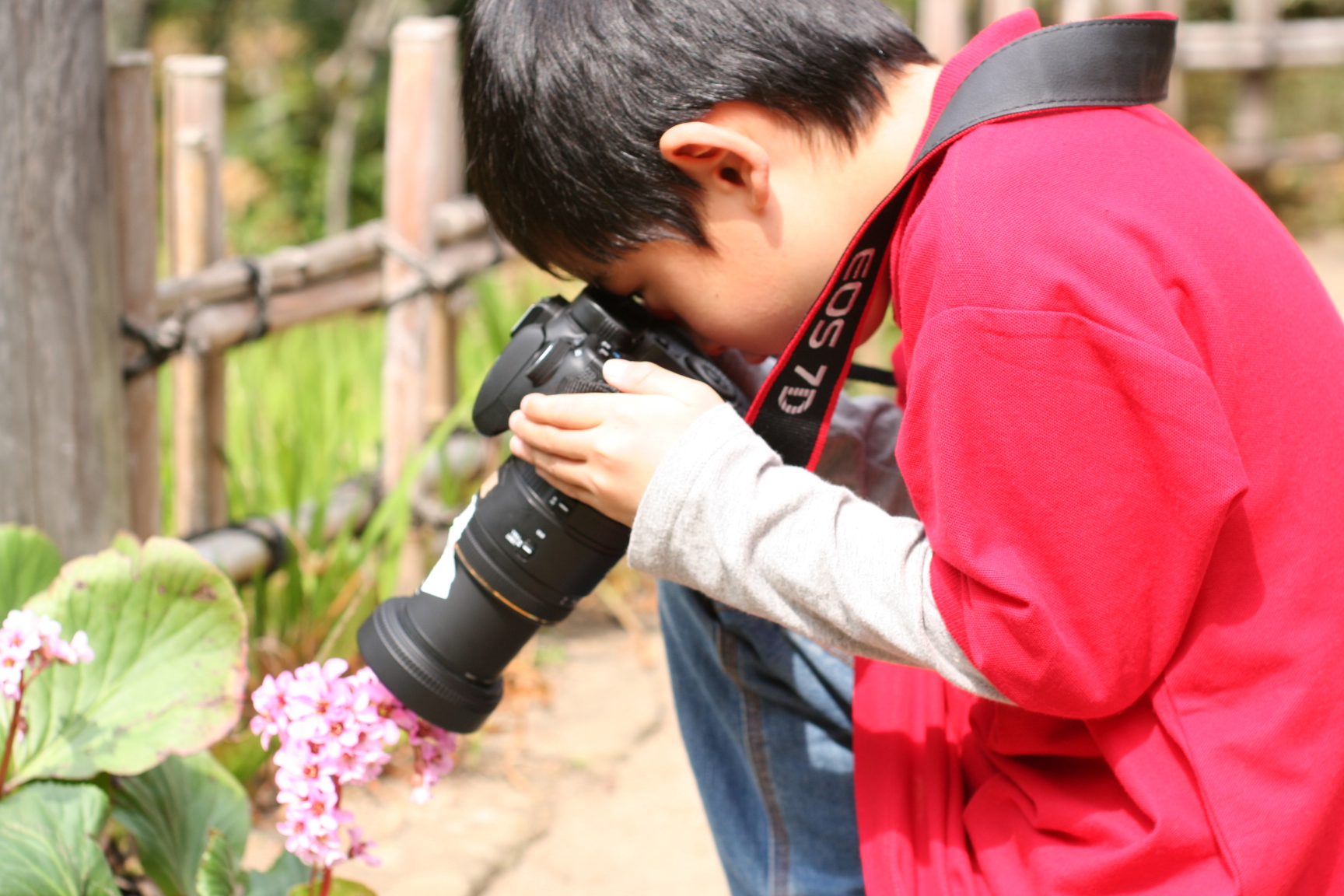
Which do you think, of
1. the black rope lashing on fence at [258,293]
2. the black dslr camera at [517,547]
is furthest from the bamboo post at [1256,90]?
the black dslr camera at [517,547]

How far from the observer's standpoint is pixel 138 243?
1570mm

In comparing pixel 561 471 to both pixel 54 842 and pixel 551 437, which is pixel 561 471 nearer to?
pixel 551 437

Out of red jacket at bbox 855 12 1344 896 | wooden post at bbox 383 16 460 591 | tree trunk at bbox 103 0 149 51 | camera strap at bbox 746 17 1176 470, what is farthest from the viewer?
tree trunk at bbox 103 0 149 51

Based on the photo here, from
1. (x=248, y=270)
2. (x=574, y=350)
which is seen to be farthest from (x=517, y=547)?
(x=248, y=270)

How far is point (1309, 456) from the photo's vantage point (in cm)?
91

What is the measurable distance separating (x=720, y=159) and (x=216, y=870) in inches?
29.3

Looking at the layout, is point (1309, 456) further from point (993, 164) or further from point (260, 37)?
point (260, 37)

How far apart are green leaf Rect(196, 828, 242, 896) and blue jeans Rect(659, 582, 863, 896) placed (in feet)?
1.62

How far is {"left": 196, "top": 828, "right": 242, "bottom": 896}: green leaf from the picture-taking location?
1.03 meters

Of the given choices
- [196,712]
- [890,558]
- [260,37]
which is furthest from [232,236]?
[890,558]

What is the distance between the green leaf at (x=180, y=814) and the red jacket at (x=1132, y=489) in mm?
725

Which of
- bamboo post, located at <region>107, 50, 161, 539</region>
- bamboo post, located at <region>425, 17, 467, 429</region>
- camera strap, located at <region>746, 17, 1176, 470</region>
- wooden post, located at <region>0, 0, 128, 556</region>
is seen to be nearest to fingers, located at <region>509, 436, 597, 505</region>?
camera strap, located at <region>746, 17, 1176, 470</region>

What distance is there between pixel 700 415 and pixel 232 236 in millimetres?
4258

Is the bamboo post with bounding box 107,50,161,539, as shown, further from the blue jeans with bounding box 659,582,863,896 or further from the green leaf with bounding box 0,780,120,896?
the blue jeans with bounding box 659,582,863,896
